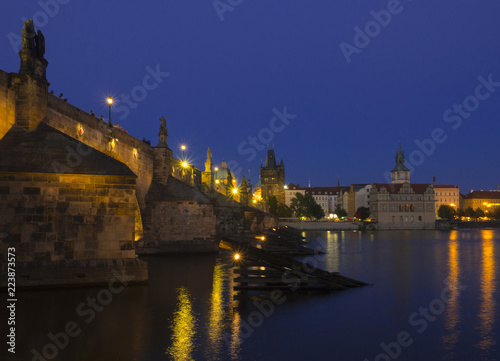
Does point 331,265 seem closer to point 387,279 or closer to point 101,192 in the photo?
point 387,279

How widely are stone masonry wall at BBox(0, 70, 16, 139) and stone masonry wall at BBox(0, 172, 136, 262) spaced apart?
223 cm

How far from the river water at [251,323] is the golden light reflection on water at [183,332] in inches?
0.9

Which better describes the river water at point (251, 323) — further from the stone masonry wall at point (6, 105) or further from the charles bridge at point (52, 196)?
the stone masonry wall at point (6, 105)

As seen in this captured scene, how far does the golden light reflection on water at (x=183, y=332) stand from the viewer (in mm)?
8039

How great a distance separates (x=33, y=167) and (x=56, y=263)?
324cm

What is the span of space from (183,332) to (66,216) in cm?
692

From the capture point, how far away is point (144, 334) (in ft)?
30.5

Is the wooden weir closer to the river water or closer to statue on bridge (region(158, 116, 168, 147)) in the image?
the river water

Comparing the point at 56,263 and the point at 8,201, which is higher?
the point at 8,201

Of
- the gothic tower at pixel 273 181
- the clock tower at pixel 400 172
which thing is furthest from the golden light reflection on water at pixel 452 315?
the gothic tower at pixel 273 181

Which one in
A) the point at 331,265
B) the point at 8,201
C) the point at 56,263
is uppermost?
the point at 8,201

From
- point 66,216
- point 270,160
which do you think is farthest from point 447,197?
point 66,216

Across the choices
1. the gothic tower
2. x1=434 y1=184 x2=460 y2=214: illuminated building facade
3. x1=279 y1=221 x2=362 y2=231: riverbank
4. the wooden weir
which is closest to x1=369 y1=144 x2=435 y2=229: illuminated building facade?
x1=279 y1=221 x2=362 y2=231: riverbank

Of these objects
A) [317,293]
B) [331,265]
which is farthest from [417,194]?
[317,293]
